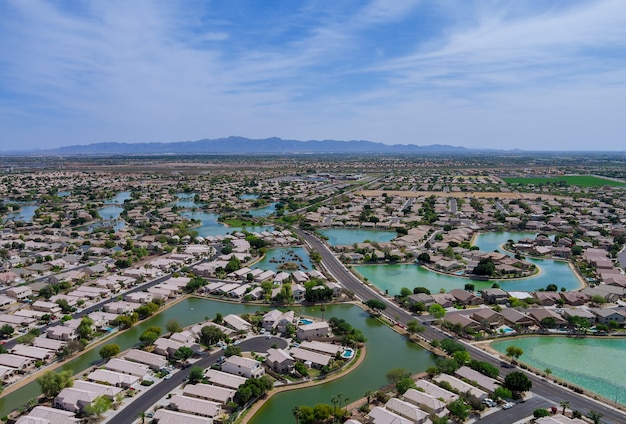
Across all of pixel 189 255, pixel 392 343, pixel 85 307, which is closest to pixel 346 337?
pixel 392 343

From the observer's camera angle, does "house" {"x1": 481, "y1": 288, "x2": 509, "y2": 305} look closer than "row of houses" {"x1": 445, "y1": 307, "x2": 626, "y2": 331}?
No

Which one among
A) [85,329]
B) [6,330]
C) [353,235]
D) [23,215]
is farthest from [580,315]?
[23,215]

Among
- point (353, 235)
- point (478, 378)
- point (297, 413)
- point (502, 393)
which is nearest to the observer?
point (297, 413)

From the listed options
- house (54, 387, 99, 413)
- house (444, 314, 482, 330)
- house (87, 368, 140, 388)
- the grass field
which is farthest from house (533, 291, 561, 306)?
the grass field

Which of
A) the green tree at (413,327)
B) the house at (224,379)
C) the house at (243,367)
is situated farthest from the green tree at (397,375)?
the house at (224,379)

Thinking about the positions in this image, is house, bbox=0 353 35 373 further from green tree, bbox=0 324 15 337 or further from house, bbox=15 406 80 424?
Result: house, bbox=15 406 80 424

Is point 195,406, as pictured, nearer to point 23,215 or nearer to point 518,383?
point 518,383
